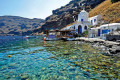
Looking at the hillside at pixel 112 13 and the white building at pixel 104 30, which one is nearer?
the white building at pixel 104 30

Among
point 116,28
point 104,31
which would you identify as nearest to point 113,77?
point 116,28

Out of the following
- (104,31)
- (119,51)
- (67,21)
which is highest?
(67,21)

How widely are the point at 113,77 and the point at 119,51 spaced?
8413 mm

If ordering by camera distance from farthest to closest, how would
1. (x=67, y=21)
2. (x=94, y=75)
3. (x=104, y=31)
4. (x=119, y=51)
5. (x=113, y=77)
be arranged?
(x=67, y=21)
(x=104, y=31)
(x=119, y=51)
(x=94, y=75)
(x=113, y=77)

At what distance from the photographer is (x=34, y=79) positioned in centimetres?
619

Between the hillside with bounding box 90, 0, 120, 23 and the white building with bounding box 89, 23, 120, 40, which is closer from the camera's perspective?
the white building with bounding box 89, 23, 120, 40

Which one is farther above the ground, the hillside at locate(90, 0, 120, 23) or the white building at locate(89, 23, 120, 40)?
the hillside at locate(90, 0, 120, 23)

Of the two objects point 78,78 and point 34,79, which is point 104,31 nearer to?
point 78,78

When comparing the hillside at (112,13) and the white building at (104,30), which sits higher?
the hillside at (112,13)

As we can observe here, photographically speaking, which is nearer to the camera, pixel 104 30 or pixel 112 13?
pixel 104 30

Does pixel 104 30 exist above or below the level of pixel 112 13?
below

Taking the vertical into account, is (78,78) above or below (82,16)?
below

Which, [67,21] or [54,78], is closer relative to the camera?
[54,78]

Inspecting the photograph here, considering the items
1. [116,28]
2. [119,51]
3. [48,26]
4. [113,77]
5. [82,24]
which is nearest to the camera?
[113,77]
